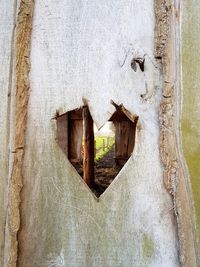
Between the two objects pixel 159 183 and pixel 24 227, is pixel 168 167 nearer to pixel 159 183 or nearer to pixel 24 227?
pixel 159 183

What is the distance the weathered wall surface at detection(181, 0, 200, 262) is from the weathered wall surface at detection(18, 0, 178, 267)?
0.24ft

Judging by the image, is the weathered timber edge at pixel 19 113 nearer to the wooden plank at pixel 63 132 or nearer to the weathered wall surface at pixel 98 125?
the weathered wall surface at pixel 98 125

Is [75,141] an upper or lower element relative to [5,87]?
lower

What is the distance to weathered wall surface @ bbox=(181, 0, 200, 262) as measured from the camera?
3.58 feet

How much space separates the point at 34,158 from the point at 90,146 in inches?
16.0

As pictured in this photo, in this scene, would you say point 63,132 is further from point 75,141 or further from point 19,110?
point 19,110

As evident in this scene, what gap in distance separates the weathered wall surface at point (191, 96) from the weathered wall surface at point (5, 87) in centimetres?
46

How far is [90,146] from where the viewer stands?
1516 mm

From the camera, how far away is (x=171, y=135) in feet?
3.60

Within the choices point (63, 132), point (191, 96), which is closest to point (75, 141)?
point (63, 132)

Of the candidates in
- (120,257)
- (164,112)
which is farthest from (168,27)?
(120,257)

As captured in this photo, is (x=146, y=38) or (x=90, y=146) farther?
(x=90, y=146)

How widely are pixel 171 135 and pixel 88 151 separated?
1.49 feet

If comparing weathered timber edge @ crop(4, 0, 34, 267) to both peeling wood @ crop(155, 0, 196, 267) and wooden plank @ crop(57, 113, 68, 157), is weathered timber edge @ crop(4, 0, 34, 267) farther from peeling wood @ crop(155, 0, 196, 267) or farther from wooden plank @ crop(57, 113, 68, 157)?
wooden plank @ crop(57, 113, 68, 157)
